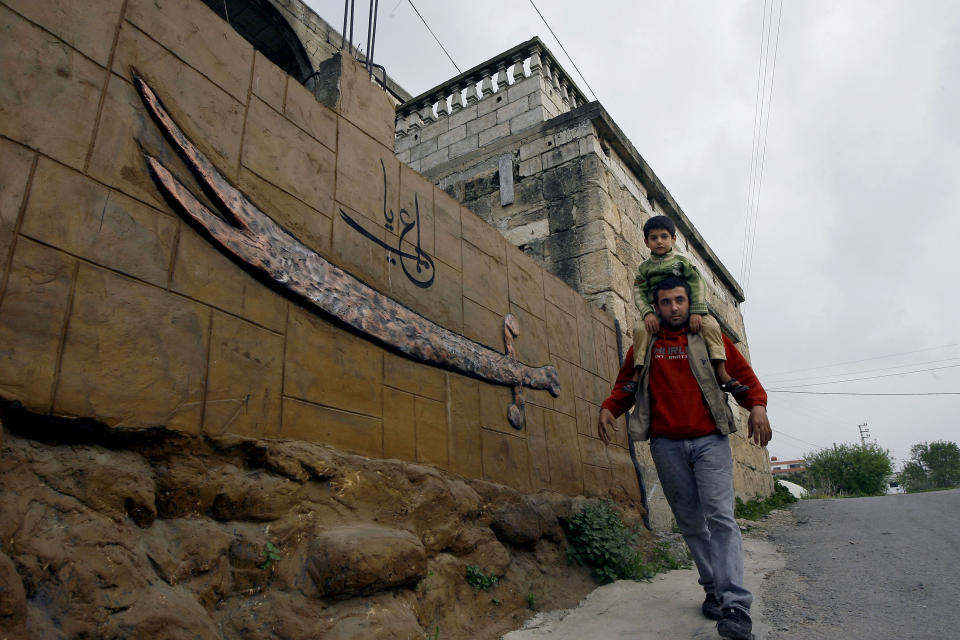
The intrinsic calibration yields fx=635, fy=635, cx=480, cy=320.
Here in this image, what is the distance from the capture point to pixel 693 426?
2877mm

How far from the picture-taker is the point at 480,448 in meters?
3.38

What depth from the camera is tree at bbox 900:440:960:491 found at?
123 feet

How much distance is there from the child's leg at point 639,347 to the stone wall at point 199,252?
34.1 inches

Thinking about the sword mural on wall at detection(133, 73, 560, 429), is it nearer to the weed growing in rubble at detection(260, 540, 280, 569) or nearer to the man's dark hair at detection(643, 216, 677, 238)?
the weed growing in rubble at detection(260, 540, 280, 569)

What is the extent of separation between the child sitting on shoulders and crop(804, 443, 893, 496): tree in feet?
54.6

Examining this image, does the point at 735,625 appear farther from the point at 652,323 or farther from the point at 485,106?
the point at 485,106

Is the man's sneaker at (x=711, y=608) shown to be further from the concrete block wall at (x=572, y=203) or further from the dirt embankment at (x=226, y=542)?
the concrete block wall at (x=572, y=203)

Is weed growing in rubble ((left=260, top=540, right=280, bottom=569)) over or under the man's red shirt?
under

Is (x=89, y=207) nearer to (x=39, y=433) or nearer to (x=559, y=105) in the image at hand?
(x=39, y=433)

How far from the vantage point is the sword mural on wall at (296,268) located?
2209mm

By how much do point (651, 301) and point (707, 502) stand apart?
105 cm

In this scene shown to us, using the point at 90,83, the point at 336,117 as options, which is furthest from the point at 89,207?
the point at 336,117

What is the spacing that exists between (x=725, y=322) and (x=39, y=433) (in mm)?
9911

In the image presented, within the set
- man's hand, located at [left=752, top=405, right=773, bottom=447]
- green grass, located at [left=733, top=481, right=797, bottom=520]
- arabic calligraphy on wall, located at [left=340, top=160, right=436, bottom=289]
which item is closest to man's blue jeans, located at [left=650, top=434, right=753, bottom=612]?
man's hand, located at [left=752, top=405, right=773, bottom=447]
